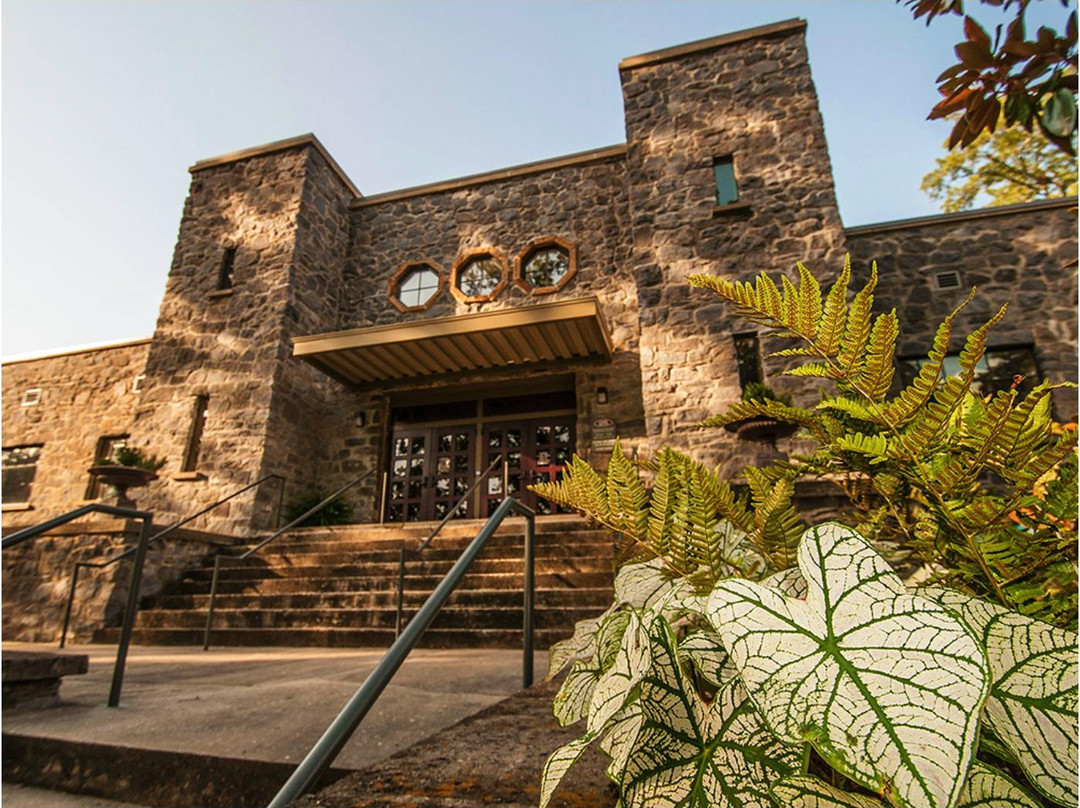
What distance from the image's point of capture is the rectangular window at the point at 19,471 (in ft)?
34.2

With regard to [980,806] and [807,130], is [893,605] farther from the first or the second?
[807,130]

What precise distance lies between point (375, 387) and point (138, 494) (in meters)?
3.49

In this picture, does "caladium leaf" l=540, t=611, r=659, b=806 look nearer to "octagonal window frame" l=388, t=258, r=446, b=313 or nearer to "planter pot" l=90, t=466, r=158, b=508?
"planter pot" l=90, t=466, r=158, b=508

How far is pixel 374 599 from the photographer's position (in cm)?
502

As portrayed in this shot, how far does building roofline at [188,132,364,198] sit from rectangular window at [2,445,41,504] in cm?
612

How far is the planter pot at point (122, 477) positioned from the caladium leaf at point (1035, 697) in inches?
333

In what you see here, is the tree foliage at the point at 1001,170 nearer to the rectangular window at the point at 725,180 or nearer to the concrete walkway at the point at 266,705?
the rectangular window at the point at 725,180

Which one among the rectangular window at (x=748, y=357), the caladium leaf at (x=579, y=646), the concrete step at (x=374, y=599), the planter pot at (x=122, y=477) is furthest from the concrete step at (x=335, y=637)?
the rectangular window at (x=748, y=357)

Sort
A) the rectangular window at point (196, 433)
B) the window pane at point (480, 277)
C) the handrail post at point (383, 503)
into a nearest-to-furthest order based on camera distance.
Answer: the rectangular window at point (196, 433)
the handrail post at point (383, 503)
the window pane at point (480, 277)

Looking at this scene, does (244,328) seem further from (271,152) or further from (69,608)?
(69,608)

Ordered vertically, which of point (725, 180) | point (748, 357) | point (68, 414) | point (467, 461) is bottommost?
point (467, 461)

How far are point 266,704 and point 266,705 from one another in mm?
20

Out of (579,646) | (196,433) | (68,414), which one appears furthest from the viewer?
(68,414)

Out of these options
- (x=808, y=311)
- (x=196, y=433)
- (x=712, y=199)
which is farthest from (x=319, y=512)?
(x=808, y=311)
